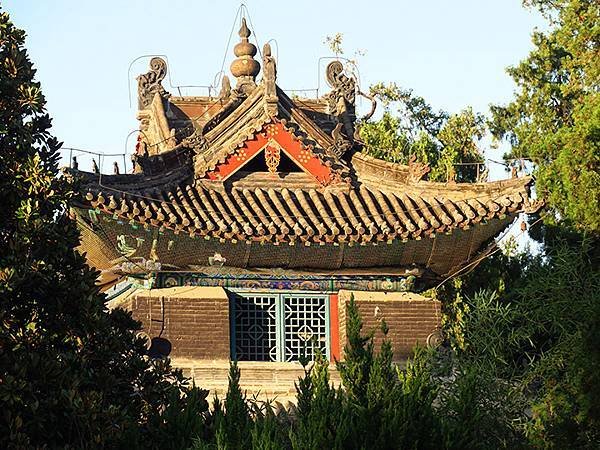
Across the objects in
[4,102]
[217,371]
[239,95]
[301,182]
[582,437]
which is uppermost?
[239,95]

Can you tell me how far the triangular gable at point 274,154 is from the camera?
17.9 m

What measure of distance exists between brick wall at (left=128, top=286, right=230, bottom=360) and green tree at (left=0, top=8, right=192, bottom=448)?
5.06m

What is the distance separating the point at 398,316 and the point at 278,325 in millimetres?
1478

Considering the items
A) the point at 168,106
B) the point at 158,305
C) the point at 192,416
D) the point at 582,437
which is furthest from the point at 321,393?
the point at 168,106

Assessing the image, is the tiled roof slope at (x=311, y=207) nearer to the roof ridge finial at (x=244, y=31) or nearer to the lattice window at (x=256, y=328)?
the lattice window at (x=256, y=328)

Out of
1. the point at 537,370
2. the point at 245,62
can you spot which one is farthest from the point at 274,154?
the point at 537,370

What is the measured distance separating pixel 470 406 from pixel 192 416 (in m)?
2.51

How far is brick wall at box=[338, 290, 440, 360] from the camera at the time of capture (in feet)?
57.4

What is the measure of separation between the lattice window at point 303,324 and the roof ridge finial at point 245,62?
10.7ft

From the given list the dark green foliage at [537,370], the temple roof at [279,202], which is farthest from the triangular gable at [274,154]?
the dark green foliage at [537,370]

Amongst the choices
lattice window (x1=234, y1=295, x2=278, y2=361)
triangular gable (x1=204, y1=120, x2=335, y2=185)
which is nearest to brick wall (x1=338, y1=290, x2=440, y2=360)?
lattice window (x1=234, y1=295, x2=278, y2=361)

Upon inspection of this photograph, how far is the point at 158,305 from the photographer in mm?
17156

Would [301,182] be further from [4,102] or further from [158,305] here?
[4,102]

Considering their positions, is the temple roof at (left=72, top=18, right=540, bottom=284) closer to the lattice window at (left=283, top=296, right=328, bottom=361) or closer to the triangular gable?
the triangular gable
